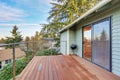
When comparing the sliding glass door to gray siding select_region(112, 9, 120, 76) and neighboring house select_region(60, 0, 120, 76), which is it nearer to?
neighboring house select_region(60, 0, 120, 76)

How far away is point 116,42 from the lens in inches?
165

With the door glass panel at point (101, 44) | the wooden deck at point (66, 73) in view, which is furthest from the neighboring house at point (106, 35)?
the wooden deck at point (66, 73)

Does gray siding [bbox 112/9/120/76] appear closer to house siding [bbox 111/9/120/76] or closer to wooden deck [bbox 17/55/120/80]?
house siding [bbox 111/9/120/76]

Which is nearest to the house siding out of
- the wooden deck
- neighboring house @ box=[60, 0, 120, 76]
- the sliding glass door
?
neighboring house @ box=[60, 0, 120, 76]

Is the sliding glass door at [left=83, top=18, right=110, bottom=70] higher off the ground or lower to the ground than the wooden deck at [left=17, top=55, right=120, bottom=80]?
higher

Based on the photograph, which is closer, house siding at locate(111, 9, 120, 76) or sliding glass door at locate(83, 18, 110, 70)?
house siding at locate(111, 9, 120, 76)

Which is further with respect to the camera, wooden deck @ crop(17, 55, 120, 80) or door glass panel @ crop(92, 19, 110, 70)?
door glass panel @ crop(92, 19, 110, 70)

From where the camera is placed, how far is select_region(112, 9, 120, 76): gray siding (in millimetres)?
4062

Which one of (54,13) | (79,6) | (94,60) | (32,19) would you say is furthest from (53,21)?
(94,60)

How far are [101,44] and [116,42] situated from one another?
1191 mm

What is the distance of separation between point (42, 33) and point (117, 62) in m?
15.6

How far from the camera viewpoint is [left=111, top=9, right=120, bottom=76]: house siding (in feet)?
13.3

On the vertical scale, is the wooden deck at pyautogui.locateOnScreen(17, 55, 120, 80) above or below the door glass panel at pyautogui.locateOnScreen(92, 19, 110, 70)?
below

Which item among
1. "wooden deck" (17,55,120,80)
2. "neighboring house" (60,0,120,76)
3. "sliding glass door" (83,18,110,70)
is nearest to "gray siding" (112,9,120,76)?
"neighboring house" (60,0,120,76)
